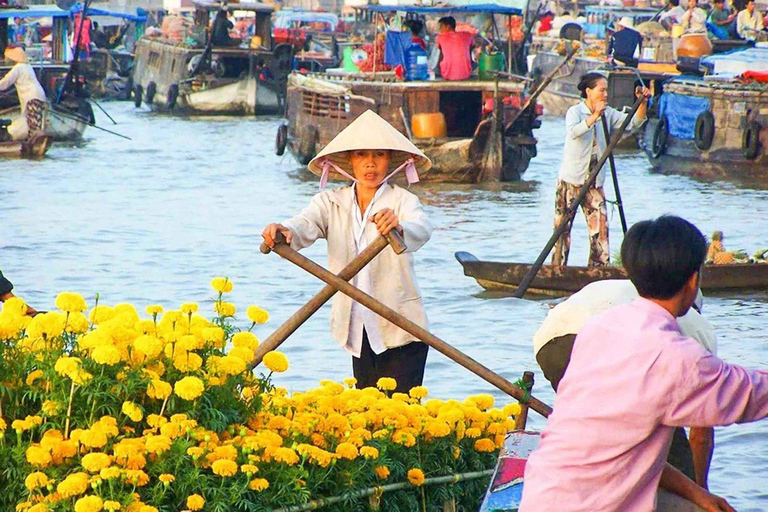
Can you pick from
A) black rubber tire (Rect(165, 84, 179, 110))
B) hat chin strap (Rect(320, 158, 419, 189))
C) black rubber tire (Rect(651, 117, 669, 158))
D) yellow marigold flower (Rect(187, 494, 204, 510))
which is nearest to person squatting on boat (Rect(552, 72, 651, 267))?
hat chin strap (Rect(320, 158, 419, 189))

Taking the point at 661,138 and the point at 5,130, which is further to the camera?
the point at 5,130

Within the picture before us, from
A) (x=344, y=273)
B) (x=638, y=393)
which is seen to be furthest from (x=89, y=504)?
(x=638, y=393)

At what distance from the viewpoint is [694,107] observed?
1694 centimetres

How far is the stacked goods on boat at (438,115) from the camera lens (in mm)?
16094

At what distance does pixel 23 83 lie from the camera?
1811 centimetres

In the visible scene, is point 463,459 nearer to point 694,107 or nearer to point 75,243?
point 75,243

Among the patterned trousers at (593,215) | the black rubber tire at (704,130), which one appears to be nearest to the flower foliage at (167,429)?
the patterned trousers at (593,215)

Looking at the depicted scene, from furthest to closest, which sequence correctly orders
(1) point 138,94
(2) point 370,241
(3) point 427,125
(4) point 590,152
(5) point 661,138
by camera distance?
(1) point 138,94 → (5) point 661,138 → (3) point 427,125 → (4) point 590,152 → (2) point 370,241

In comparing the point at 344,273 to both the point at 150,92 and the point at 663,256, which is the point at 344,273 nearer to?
the point at 663,256

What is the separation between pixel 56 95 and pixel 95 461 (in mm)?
19607

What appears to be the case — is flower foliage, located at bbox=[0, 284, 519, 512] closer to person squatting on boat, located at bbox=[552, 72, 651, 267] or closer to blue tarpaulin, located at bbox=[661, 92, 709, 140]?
person squatting on boat, located at bbox=[552, 72, 651, 267]

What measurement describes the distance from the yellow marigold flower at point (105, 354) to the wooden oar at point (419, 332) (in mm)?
748

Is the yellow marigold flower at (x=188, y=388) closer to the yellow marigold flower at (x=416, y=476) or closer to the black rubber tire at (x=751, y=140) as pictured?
the yellow marigold flower at (x=416, y=476)

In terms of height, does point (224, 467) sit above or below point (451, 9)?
below
